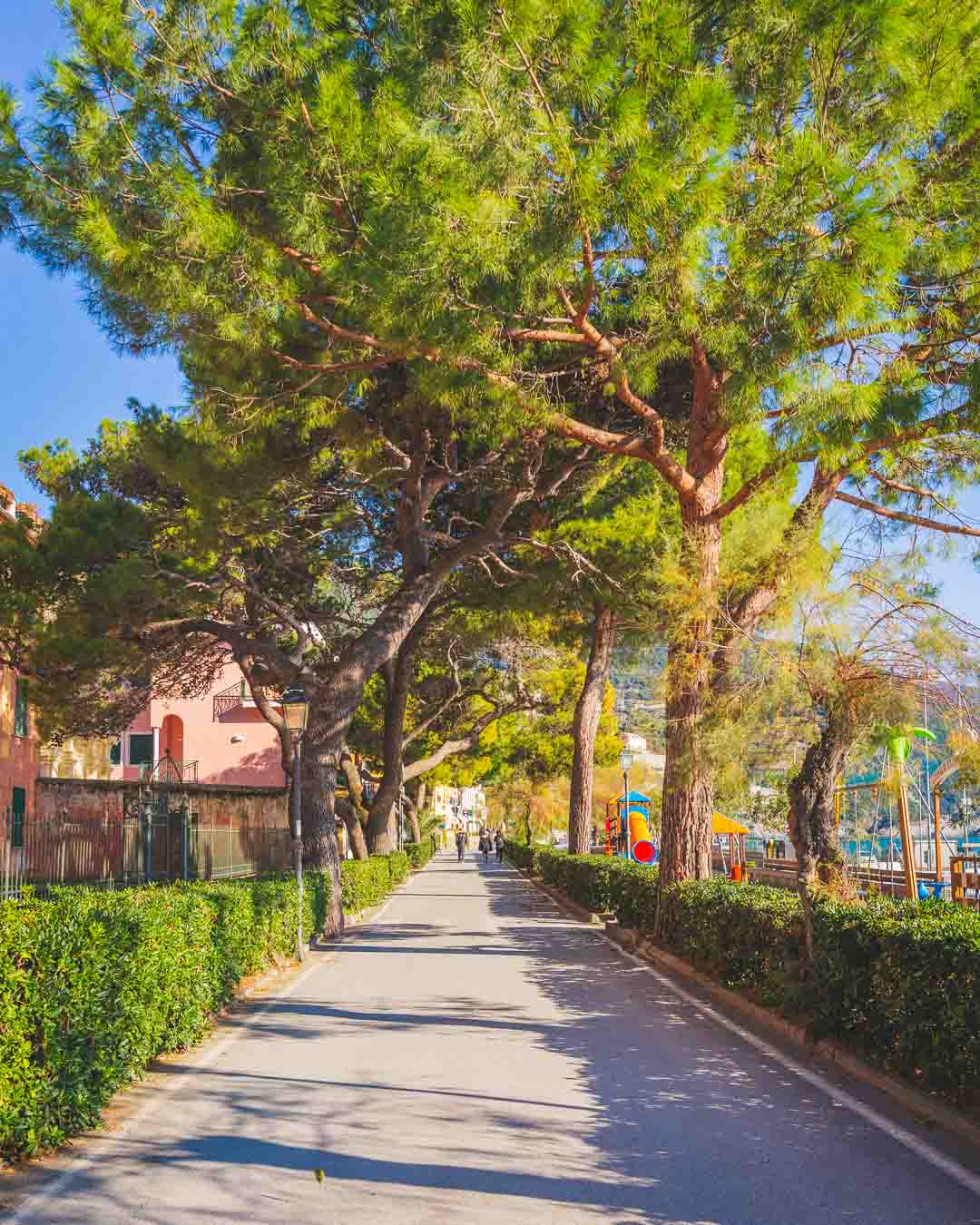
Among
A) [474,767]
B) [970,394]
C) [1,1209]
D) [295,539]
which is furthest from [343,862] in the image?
[474,767]

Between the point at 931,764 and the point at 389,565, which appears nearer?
the point at 931,764

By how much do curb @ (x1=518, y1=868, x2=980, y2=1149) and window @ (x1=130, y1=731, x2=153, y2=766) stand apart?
3378 centimetres

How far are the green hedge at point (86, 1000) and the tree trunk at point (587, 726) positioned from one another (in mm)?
15853

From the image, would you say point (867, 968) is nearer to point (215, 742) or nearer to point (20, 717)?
point (20, 717)

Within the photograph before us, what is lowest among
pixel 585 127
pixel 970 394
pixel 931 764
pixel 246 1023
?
pixel 246 1023

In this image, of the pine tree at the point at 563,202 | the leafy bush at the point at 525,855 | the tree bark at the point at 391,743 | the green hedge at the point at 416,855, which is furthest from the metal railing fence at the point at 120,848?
the green hedge at the point at 416,855

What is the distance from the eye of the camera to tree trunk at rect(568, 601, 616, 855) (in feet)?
84.4

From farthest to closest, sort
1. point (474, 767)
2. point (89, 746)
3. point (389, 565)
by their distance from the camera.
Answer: point (474, 767), point (89, 746), point (389, 565)

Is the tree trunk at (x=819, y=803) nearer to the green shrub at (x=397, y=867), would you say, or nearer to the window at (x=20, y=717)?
the window at (x=20, y=717)

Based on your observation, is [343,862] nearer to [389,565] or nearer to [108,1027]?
[389,565]

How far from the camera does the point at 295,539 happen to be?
20.0m

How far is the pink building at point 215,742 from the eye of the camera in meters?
47.9

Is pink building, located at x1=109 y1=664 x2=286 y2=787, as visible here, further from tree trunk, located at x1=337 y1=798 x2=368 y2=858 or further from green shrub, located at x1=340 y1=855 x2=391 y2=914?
green shrub, located at x1=340 y1=855 x2=391 y2=914

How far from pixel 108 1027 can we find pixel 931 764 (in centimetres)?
920
